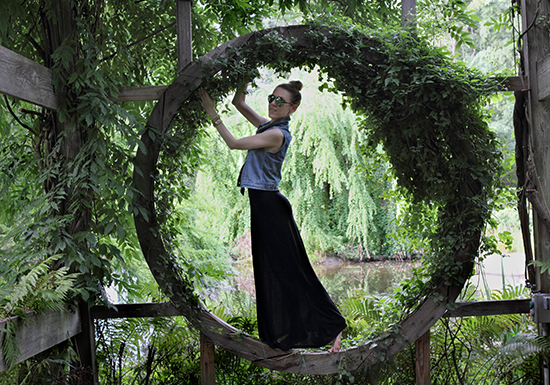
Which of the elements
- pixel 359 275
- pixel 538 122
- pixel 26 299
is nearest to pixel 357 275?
pixel 359 275

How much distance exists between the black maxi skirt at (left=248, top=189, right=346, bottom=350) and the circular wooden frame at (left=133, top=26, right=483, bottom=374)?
3.9 inches

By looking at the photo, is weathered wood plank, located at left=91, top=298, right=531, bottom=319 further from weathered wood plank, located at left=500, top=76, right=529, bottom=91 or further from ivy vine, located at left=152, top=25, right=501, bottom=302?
weathered wood plank, located at left=500, top=76, right=529, bottom=91

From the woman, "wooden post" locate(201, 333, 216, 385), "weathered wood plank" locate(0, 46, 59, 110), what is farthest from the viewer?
"wooden post" locate(201, 333, 216, 385)

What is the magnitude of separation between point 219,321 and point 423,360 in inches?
48.0

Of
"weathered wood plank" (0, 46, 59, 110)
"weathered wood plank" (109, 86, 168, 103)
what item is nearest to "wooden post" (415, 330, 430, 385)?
"weathered wood plank" (109, 86, 168, 103)

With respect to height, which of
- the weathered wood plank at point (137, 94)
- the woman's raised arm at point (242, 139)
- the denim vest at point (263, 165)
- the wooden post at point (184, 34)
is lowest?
the denim vest at point (263, 165)

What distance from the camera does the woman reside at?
269cm

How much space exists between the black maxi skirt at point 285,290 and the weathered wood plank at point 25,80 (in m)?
1.22

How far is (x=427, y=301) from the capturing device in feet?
8.87

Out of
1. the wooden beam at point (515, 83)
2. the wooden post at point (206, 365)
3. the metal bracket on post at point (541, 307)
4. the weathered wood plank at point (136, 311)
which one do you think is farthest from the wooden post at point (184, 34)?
the metal bracket on post at point (541, 307)

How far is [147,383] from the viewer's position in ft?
9.54

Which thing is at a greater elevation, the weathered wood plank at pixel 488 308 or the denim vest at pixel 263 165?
the denim vest at pixel 263 165

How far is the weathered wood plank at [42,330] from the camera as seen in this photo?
7.17 feet

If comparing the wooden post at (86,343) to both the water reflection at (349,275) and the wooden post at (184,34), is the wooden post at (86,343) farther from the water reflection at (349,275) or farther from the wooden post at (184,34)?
the water reflection at (349,275)
